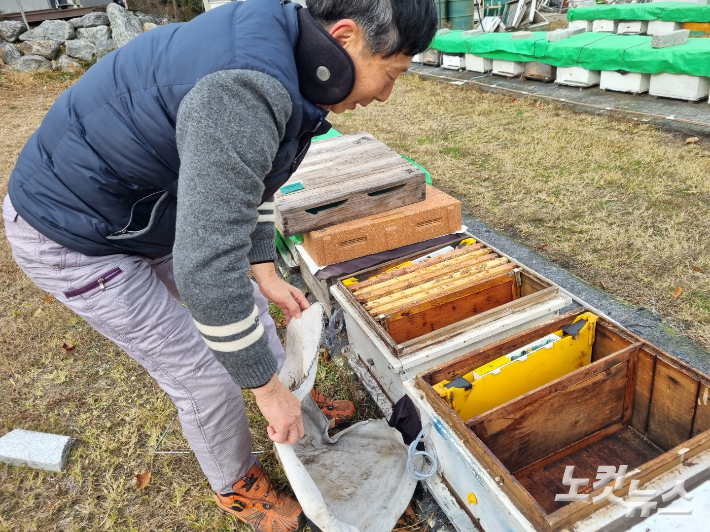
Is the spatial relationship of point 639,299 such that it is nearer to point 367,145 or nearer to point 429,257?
point 429,257

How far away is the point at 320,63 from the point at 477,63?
33.7ft

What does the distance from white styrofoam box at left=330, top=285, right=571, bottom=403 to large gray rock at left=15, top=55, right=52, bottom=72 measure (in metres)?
16.0

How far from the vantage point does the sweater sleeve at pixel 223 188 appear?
1.23 m

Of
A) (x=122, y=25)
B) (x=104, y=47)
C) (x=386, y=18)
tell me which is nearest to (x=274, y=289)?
(x=386, y=18)

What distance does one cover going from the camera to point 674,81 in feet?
23.2

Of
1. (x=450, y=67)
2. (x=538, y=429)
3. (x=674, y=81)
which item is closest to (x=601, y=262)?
(x=538, y=429)

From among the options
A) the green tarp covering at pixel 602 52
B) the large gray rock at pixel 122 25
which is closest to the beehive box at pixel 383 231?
the green tarp covering at pixel 602 52

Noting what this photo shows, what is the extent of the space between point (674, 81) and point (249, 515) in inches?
304

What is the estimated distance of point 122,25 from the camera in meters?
16.0

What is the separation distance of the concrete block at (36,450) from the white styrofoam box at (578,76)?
860 centimetres

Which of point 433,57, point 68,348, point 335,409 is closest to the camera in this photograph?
point 335,409

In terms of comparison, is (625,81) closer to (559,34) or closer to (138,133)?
(559,34)

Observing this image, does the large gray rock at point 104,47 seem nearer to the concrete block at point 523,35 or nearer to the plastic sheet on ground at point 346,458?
the concrete block at point 523,35

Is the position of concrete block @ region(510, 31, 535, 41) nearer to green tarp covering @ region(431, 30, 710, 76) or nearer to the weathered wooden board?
green tarp covering @ region(431, 30, 710, 76)
